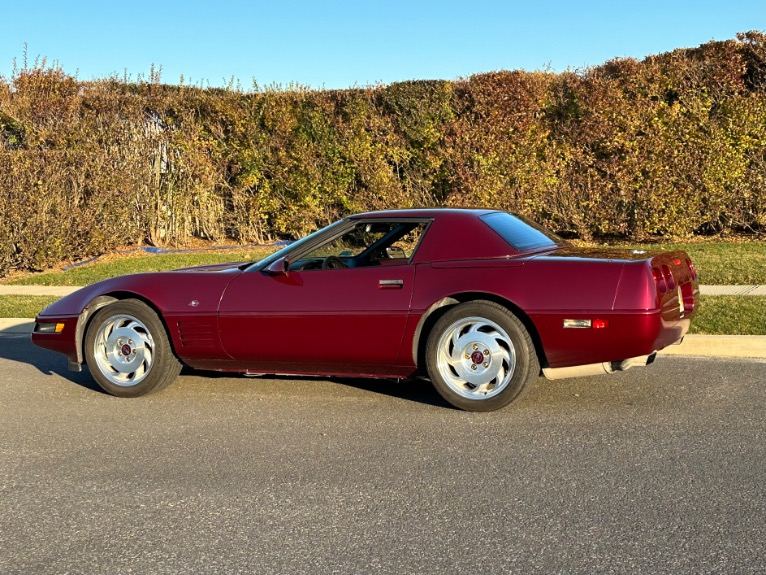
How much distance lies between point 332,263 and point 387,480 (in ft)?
7.40

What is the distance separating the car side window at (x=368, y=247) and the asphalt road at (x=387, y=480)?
945mm

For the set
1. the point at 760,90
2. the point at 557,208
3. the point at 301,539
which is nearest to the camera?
the point at 301,539

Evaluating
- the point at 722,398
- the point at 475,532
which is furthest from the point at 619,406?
the point at 475,532

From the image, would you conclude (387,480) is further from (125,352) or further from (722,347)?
(722,347)

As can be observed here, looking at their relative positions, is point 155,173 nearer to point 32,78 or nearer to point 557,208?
point 32,78

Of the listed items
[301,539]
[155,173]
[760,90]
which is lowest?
[301,539]

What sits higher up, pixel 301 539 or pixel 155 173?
pixel 155 173

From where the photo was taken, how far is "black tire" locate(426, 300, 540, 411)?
19.1ft

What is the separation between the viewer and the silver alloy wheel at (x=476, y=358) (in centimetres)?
588

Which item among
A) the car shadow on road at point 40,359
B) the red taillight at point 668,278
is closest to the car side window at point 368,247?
the red taillight at point 668,278

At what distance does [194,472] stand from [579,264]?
2.65 metres

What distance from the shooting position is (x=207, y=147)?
664 inches

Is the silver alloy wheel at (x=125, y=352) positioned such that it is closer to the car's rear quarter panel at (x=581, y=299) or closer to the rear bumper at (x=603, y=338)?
the car's rear quarter panel at (x=581, y=299)

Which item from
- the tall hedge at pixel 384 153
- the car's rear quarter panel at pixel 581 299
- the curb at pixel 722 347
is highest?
the tall hedge at pixel 384 153
